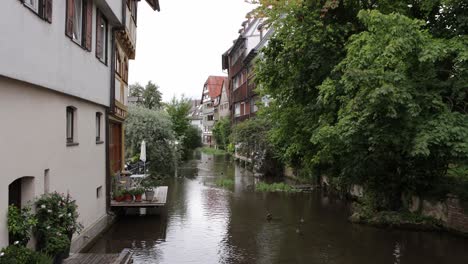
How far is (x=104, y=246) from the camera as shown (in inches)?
479

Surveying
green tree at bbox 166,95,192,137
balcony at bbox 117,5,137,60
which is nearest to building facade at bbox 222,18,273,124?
green tree at bbox 166,95,192,137

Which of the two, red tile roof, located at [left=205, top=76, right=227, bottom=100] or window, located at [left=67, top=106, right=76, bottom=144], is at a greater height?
red tile roof, located at [left=205, top=76, right=227, bottom=100]

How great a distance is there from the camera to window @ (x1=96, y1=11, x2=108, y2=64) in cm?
1328

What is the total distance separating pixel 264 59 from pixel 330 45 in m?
3.39

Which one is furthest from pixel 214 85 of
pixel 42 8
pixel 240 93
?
pixel 42 8

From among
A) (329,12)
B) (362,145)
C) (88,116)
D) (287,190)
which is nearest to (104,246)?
(88,116)

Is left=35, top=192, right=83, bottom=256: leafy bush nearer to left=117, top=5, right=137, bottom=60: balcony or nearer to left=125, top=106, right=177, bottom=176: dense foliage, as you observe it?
left=117, top=5, right=137, bottom=60: balcony

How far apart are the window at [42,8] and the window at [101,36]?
14.5 ft

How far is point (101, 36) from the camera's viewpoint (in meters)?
14.2

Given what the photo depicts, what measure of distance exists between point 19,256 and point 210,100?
284ft

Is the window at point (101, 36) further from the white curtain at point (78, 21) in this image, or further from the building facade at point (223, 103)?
the building facade at point (223, 103)

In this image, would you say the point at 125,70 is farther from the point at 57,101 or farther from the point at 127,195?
the point at 57,101

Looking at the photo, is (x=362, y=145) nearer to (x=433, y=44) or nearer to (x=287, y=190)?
(x=433, y=44)

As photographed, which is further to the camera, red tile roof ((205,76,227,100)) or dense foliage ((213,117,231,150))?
red tile roof ((205,76,227,100))
